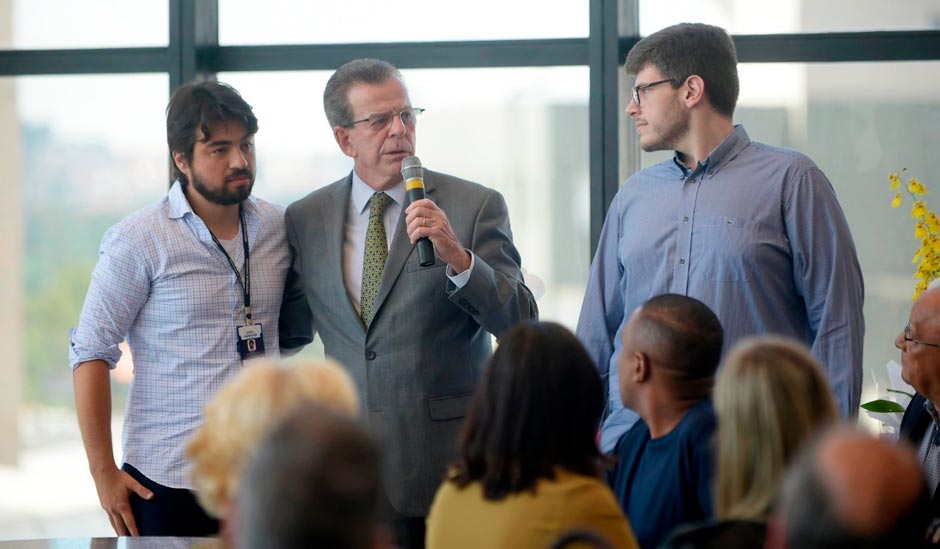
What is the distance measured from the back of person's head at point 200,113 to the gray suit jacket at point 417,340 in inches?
17.4

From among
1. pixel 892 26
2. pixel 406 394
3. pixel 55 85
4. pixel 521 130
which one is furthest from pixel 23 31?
pixel 892 26

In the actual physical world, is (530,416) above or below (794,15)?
below

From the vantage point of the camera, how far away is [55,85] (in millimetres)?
4680

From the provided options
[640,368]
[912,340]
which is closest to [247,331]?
[640,368]

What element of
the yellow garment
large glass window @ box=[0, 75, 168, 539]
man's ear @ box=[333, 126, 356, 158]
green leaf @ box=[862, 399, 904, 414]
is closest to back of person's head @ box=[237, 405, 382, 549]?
the yellow garment

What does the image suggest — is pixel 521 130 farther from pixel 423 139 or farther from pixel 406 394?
pixel 406 394

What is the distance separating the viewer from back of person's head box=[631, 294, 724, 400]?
7.76ft

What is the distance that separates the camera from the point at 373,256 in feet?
10.5

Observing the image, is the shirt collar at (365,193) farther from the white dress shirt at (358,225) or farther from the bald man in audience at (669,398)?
the bald man in audience at (669,398)

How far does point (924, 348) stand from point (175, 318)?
2.00 metres

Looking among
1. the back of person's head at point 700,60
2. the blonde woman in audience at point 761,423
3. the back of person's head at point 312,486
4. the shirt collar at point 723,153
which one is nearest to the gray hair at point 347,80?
the back of person's head at point 700,60

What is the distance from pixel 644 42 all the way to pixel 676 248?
0.57 m

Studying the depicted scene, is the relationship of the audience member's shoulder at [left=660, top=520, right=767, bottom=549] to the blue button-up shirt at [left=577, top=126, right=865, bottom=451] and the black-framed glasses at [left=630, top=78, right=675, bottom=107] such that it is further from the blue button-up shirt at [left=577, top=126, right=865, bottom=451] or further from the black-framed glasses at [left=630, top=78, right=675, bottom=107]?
the black-framed glasses at [left=630, top=78, right=675, bottom=107]

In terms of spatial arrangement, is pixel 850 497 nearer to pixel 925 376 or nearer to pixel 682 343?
pixel 682 343
